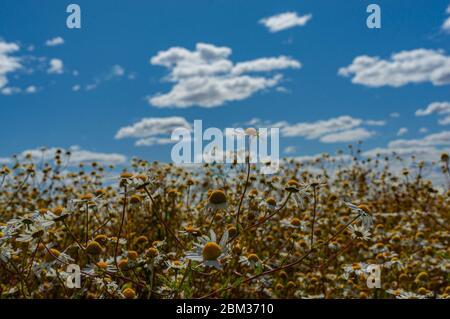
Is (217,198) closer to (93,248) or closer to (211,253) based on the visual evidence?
(211,253)

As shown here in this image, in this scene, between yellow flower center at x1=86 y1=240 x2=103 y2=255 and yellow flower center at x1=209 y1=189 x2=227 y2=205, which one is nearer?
yellow flower center at x1=86 y1=240 x2=103 y2=255

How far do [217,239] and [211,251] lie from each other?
0.60 metres

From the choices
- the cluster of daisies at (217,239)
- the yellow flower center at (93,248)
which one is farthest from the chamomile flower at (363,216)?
the yellow flower center at (93,248)

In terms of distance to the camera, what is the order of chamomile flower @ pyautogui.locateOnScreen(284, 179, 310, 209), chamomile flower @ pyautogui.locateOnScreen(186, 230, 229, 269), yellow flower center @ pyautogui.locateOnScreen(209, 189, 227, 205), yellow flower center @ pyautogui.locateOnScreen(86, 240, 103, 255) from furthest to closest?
chamomile flower @ pyautogui.locateOnScreen(284, 179, 310, 209) < yellow flower center @ pyautogui.locateOnScreen(209, 189, 227, 205) < yellow flower center @ pyautogui.locateOnScreen(86, 240, 103, 255) < chamomile flower @ pyautogui.locateOnScreen(186, 230, 229, 269)

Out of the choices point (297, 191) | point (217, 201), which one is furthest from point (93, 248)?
point (297, 191)

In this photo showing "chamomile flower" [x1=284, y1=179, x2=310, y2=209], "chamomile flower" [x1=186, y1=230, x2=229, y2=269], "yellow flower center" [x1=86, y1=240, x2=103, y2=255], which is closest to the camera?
"chamomile flower" [x1=186, y1=230, x2=229, y2=269]

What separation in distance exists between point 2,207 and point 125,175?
14.0 feet

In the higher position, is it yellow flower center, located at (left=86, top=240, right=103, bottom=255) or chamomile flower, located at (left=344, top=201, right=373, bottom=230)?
chamomile flower, located at (left=344, top=201, right=373, bottom=230)

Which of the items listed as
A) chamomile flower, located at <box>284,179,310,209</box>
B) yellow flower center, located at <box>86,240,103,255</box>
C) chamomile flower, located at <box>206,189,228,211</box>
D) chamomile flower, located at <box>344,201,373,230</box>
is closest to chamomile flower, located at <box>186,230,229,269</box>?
chamomile flower, located at <box>206,189,228,211</box>

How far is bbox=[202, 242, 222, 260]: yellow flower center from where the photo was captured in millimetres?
1724

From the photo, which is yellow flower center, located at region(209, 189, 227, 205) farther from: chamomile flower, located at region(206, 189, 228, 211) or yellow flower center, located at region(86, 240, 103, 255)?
yellow flower center, located at region(86, 240, 103, 255)

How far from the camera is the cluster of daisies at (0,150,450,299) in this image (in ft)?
6.78

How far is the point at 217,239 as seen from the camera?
2.34 meters
